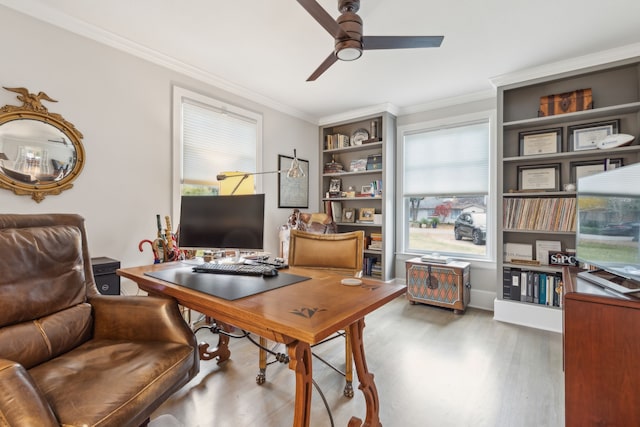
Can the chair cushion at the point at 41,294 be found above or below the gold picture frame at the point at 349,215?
below

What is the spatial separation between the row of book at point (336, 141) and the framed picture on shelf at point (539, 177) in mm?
2246

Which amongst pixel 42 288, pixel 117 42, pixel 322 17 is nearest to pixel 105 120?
pixel 117 42

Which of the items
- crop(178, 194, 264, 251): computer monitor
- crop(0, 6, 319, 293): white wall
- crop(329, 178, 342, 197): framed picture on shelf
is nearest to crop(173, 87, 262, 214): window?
crop(0, 6, 319, 293): white wall

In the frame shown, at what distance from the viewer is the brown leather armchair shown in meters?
0.96

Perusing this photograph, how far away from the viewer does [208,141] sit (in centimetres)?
321

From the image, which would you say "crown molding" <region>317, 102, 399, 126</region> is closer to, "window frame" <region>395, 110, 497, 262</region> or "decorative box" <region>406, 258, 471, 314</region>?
"window frame" <region>395, 110, 497, 262</region>

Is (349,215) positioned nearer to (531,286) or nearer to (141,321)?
(531,286)

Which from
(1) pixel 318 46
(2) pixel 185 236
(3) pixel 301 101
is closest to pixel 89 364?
(2) pixel 185 236

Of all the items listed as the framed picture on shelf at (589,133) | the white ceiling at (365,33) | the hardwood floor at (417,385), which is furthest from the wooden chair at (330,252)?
the framed picture on shelf at (589,133)

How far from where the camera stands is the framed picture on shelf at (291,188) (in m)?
4.01

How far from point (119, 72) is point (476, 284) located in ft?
13.9

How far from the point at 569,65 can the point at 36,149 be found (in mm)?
4405

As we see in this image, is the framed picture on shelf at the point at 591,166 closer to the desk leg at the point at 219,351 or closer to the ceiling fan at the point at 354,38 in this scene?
the ceiling fan at the point at 354,38

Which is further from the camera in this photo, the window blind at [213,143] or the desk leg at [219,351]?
the window blind at [213,143]
